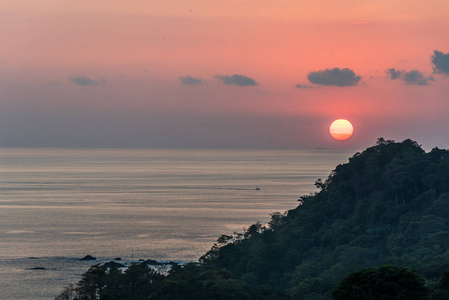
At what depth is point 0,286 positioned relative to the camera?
74.4 metres

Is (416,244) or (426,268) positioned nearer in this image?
(426,268)

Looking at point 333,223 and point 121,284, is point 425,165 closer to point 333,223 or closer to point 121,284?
point 333,223

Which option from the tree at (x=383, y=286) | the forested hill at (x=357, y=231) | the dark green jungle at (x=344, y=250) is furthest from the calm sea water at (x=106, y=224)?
the tree at (x=383, y=286)

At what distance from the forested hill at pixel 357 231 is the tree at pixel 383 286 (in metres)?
17.7

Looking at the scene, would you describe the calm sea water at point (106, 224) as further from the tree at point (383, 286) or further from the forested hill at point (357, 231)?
the tree at point (383, 286)

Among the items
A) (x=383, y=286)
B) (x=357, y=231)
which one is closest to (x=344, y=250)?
(x=357, y=231)

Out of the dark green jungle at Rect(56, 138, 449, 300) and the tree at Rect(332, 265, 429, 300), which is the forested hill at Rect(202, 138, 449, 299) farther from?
the tree at Rect(332, 265, 429, 300)

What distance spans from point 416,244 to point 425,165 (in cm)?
2118

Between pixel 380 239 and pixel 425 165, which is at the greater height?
pixel 425 165

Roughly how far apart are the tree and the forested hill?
17700mm

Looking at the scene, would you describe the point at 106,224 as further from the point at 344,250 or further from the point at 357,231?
the point at 344,250

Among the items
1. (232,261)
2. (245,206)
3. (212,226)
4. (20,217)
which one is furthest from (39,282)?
(245,206)

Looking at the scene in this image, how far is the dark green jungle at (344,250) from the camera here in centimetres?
5153

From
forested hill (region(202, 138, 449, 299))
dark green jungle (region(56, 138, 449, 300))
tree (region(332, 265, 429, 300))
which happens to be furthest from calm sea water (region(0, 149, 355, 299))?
tree (region(332, 265, 429, 300))
